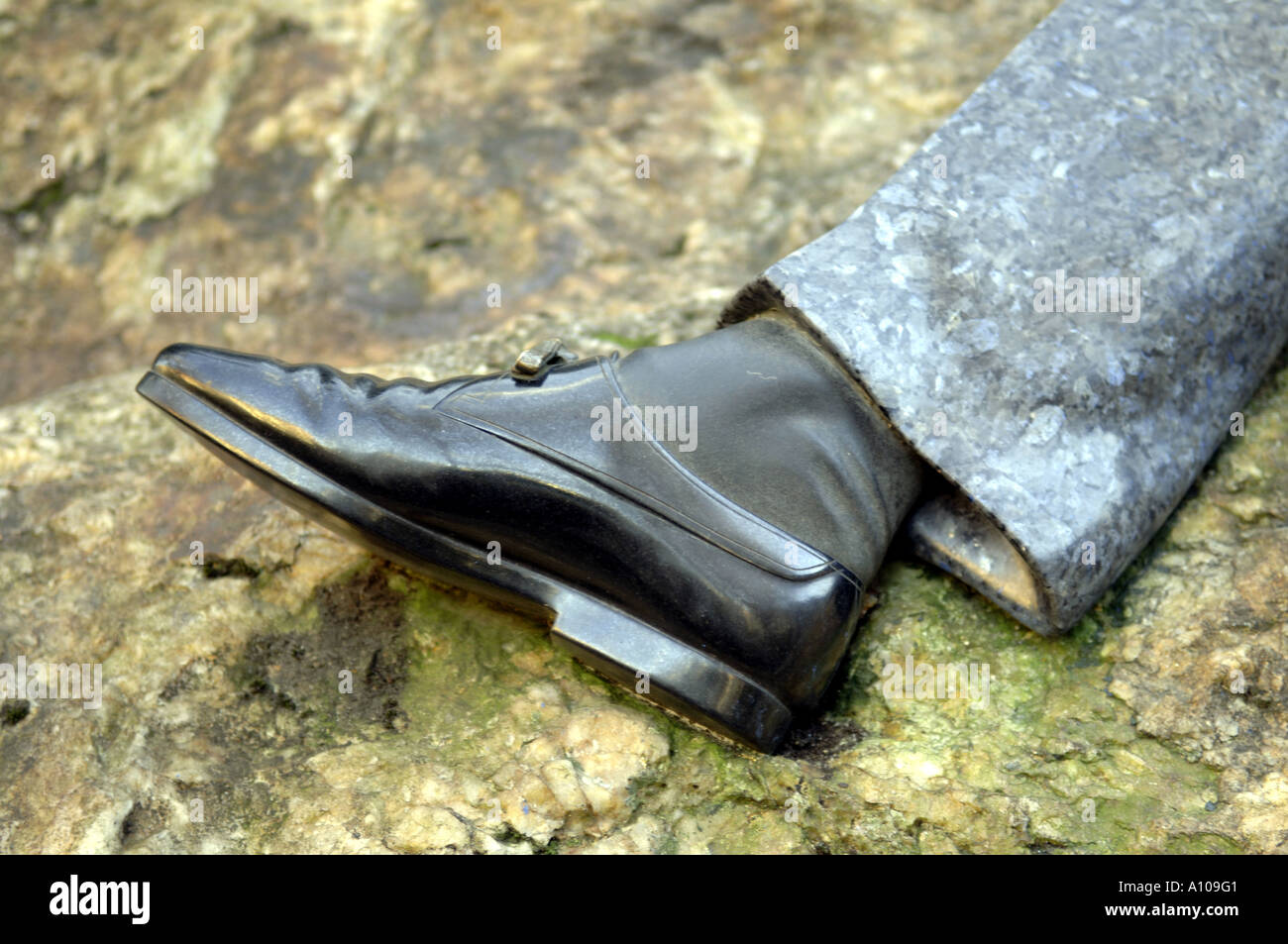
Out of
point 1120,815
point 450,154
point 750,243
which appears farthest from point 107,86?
point 1120,815

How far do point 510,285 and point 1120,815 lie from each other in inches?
48.2

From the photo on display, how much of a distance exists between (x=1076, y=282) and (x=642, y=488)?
53 centimetres

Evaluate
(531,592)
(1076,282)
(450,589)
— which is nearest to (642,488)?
(531,592)

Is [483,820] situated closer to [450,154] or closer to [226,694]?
[226,694]

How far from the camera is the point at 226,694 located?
1390 mm

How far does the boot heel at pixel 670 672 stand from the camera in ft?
4.09

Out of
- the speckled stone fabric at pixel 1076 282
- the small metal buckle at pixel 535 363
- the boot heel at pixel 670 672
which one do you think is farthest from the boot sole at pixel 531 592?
the speckled stone fabric at pixel 1076 282

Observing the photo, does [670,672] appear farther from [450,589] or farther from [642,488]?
[450,589]

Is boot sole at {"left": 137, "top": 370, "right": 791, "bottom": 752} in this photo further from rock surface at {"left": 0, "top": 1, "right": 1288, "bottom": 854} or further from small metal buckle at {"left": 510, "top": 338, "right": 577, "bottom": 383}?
small metal buckle at {"left": 510, "top": 338, "right": 577, "bottom": 383}

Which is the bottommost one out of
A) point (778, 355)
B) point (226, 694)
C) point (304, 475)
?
point (226, 694)

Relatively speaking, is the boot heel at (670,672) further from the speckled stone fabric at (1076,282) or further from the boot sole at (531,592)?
the speckled stone fabric at (1076,282)

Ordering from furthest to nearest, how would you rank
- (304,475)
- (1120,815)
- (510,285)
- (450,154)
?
(450,154) → (510,285) → (304,475) → (1120,815)

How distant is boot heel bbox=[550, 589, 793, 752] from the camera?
125 cm

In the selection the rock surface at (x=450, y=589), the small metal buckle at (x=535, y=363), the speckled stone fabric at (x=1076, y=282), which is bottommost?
the rock surface at (x=450, y=589)
